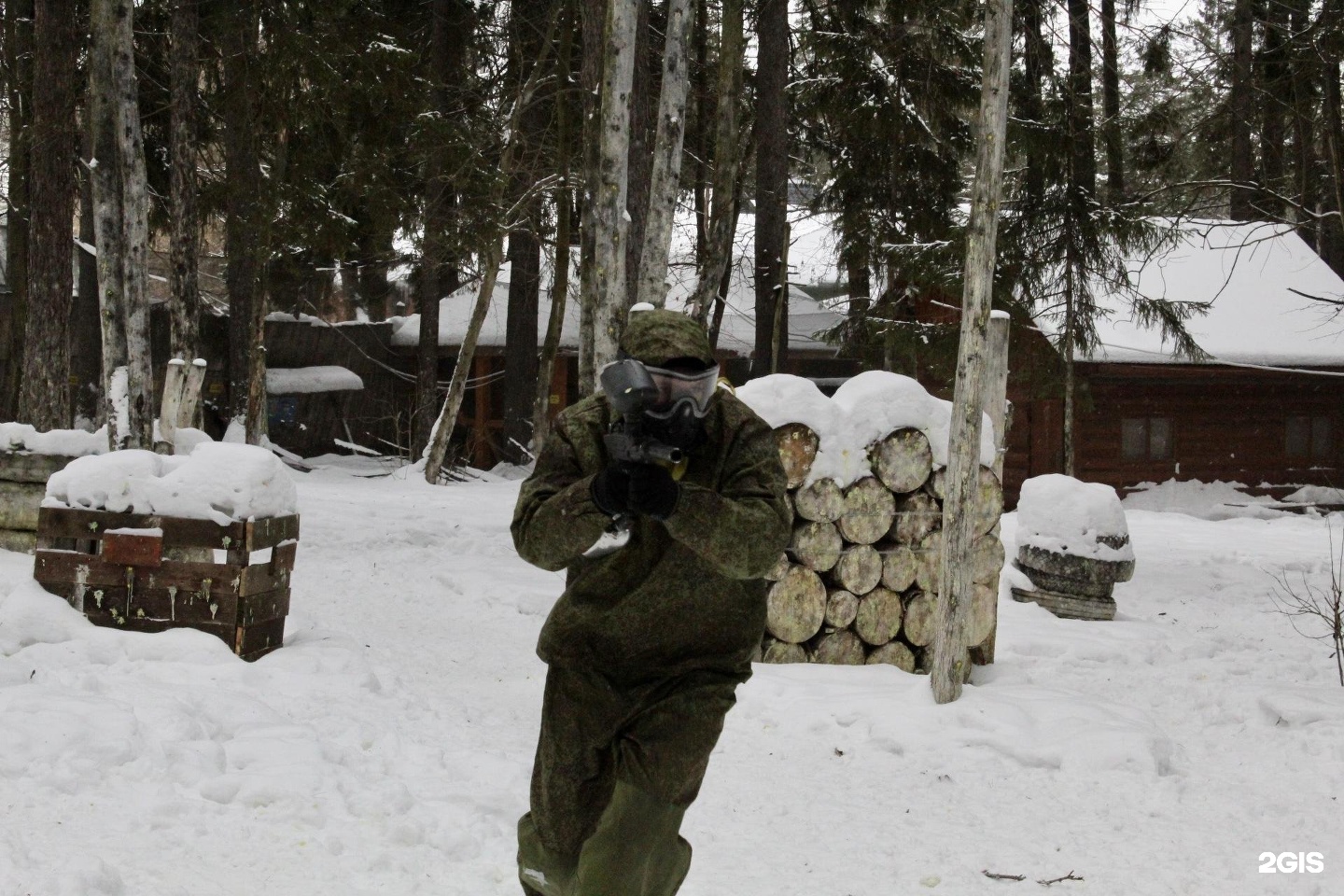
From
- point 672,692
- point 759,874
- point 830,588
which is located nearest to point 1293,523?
point 830,588

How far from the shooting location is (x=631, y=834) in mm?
2756

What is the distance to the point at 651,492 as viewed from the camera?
2529 millimetres

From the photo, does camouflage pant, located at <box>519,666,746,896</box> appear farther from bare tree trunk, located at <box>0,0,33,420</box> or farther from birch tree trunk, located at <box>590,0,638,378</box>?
bare tree trunk, located at <box>0,0,33,420</box>

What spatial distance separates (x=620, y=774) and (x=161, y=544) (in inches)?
162

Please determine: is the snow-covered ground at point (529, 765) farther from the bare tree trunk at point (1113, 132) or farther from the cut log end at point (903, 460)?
the bare tree trunk at point (1113, 132)

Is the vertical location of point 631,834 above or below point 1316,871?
above

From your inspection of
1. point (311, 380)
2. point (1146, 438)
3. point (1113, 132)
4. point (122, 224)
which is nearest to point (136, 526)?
point (122, 224)

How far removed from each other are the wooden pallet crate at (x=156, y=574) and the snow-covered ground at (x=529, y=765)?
14 centimetres

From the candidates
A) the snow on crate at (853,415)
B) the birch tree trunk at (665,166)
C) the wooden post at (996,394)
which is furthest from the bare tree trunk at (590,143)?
the wooden post at (996,394)

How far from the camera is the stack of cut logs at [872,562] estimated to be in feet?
23.6

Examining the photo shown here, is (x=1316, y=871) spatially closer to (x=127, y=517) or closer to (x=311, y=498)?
(x=127, y=517)

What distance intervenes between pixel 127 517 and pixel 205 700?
1.38m

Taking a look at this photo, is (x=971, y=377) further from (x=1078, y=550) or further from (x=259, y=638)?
(x=259, y=638)

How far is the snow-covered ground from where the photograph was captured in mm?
4109
